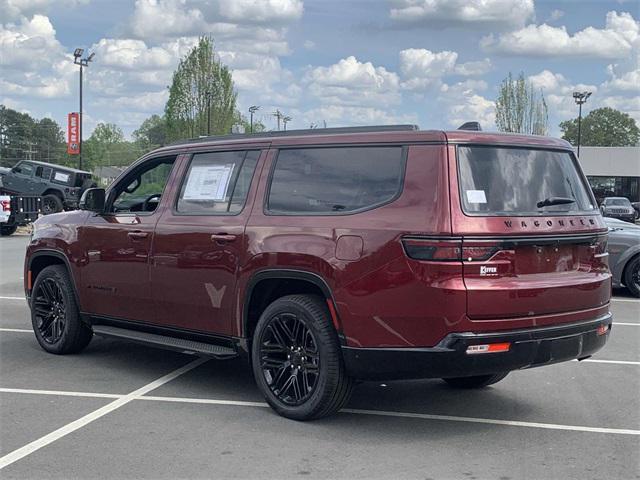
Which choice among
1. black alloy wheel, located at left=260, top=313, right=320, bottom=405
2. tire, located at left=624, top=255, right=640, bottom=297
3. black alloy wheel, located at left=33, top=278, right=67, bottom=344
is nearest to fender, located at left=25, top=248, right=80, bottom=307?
black alloy wheel, located at left=33, top=278, right=67, bottom=344

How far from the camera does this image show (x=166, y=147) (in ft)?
22.9

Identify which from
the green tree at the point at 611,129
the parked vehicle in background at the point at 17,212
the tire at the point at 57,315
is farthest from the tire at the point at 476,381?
the green tree at the point at 611,129

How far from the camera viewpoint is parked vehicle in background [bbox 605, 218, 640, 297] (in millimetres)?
12445

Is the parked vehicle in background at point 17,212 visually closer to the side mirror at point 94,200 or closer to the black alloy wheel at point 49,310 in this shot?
the black alloy wheel at point 49,310

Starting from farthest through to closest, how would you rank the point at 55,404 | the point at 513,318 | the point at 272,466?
the point at 55,404
the point at 513,318
the point at 272,466

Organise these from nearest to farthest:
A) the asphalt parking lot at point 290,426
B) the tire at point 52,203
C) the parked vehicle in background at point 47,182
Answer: the asphalt parking lot at point 290,426
the tire at point 52,203
the parked vehicle in background at point 47,182

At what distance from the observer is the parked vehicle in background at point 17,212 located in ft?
83.9

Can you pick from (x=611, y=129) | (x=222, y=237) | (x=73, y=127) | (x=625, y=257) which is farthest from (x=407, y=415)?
(x=611, y=129)

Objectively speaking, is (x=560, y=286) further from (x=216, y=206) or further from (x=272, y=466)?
(x=216, y=206)

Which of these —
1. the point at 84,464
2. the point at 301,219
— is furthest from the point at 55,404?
the point at 301,219

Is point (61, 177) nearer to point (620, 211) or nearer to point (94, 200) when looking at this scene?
point (94, 200)

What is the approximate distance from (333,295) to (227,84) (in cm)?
5626

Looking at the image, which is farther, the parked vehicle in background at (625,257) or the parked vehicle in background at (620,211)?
the parked vehicle in background at (620,211)

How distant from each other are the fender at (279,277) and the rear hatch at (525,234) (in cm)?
95
